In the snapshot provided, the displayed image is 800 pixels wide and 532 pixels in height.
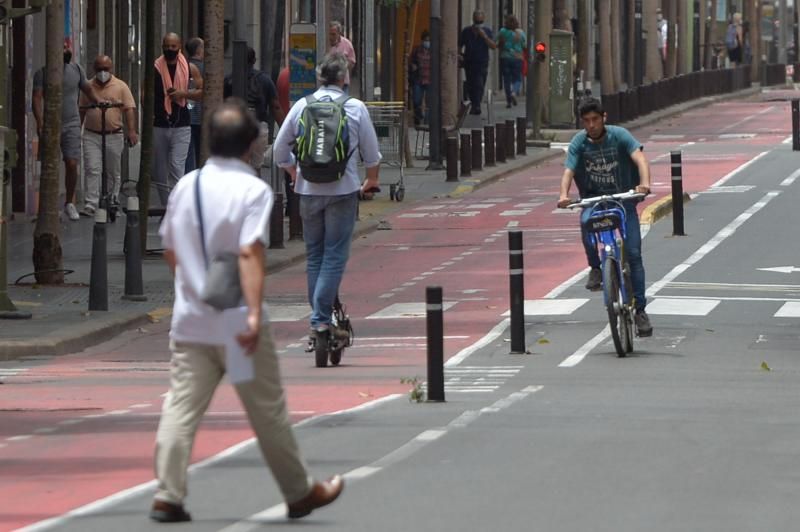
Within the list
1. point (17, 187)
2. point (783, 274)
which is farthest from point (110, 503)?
point (17, 187)

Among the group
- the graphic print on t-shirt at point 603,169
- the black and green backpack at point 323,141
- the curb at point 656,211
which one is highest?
the black and green backpack at point 323,141

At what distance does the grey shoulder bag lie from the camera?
28.6 ft

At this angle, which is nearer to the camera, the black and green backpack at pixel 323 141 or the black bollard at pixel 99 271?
the black and green backpack at pixel 323 141

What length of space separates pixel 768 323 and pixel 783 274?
4.09 metres

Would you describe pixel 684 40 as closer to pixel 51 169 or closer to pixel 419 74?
pixel 419 74

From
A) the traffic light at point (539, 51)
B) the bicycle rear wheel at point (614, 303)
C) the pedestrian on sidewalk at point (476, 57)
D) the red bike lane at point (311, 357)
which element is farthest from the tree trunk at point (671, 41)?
the bicycle rear wheel at point (614, 303)

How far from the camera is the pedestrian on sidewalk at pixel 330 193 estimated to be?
15.4m

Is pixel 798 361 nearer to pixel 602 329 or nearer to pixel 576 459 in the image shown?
pixel 602 329

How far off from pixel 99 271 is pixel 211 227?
10.3 meters

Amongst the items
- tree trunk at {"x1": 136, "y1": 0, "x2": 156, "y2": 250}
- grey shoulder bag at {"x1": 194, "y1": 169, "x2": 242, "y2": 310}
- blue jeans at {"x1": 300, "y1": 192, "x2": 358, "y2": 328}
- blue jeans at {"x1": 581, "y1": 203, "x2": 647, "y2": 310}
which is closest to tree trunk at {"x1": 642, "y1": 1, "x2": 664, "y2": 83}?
tree trunk at {"x1": 136, "y1": 0, "x2": 156, "y2": 250}

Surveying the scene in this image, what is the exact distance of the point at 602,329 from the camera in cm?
1800

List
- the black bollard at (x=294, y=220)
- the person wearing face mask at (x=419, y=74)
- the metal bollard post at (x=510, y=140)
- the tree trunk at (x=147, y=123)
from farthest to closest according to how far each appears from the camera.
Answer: the person wearing face mask at (x=419, y=74)
the metal bollard post at (x=510, y=140)
the black bollard at (x=294, y=220)
the tree trunk at (x=147, y=123)

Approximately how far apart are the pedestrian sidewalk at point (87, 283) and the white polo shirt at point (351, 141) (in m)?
2.73

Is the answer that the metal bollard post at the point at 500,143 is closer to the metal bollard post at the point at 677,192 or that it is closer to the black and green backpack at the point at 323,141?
the metal bollard post at the point at 677,192
